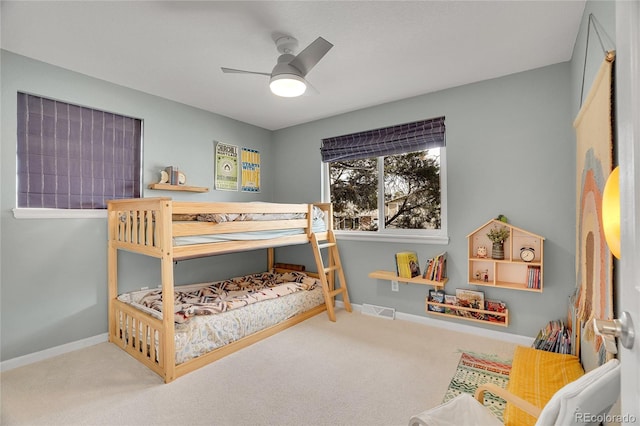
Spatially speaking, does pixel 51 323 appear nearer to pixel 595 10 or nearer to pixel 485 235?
pixel 485 235

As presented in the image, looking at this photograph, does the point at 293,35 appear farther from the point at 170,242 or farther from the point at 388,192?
the point at 388,192

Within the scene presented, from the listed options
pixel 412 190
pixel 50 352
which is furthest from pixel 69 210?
pixel 412 190

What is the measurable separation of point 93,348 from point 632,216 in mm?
3650

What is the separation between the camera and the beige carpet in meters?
1.88

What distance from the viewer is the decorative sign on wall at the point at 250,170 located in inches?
169

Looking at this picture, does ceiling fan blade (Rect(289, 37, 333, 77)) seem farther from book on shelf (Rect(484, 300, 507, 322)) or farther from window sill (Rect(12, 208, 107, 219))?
book on shelf (Rect(484, 300, 507, 322))

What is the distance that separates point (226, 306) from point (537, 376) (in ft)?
7.72

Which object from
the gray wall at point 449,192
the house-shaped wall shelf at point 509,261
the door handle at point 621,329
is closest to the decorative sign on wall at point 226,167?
the gray wall at point 449,192

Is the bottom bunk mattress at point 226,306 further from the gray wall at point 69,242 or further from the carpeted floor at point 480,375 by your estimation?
the carpeted floor at point 480,375

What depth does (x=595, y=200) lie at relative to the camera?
165 centimetres

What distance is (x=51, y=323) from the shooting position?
2627 mm

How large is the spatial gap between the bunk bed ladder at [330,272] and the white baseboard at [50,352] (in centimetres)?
220

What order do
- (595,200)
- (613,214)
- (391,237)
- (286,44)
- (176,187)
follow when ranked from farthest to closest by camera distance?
(391,237) < (176,187) < (286,44) < (595,200) < (613,214)

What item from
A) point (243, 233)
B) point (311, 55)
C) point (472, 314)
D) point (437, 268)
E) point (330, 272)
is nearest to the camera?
point (311, 55)
